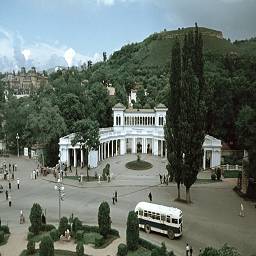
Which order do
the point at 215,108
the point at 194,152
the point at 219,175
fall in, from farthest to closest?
the point at 215,108 < the point at 219,175 < the point at 194,152

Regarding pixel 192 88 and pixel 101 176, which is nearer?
pixel 192 88

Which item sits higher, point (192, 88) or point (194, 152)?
point (192, 88)

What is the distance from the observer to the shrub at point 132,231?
28609mm

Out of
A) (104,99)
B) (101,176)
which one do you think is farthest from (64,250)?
(104,99)

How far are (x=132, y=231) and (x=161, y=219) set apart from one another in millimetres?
4011

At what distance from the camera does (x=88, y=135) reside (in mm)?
51812

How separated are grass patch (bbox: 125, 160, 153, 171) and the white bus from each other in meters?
24.9

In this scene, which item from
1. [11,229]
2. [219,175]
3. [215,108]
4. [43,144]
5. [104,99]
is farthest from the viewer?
[104,99]

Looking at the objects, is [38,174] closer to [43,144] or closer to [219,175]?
[43,144]

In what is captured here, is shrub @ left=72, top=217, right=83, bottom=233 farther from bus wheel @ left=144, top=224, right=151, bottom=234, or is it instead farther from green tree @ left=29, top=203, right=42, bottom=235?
bus wheel @ left=144, top=224, right=151, bottom=234

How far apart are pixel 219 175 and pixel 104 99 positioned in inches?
1296

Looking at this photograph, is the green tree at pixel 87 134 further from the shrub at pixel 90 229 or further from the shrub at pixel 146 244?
the shrub at pixel 146 244

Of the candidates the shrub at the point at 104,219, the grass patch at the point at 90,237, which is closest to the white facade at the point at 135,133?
the grass patch at the point at 90,237

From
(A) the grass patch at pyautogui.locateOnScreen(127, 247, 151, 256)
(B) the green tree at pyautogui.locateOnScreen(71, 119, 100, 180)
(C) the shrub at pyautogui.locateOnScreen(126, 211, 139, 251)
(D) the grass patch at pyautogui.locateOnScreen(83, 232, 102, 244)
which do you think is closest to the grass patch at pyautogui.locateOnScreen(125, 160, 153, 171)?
(B) the green tree at pyautogui.locateOnScreen(71, 119, 100, 180)
